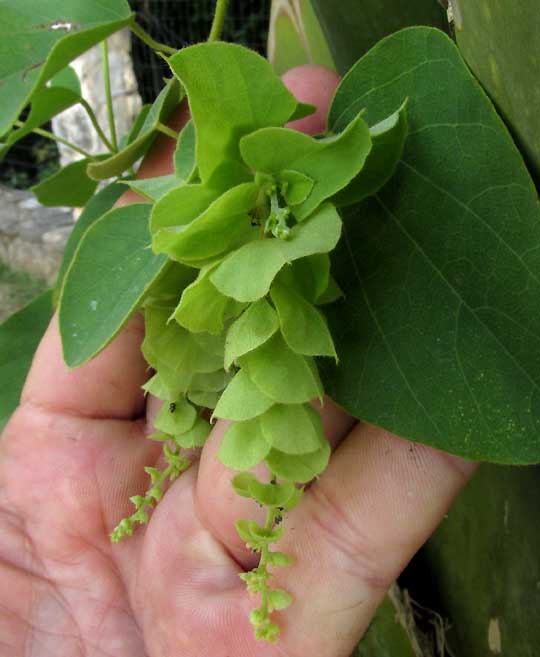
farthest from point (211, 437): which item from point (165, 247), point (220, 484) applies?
point (165, 247)

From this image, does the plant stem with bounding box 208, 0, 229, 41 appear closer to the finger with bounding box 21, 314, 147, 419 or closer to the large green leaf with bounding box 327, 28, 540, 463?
the large green leaf with bounding box 327, 28, 540, 463

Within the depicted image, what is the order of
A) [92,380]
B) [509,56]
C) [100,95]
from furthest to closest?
[100,95] < [92,380] < [509,56]

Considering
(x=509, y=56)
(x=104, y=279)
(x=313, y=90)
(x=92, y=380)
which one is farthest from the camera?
(x=92, y=380)

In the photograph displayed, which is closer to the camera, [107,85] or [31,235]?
[107,85]

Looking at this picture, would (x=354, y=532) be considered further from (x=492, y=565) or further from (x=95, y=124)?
(x=95, y=124)

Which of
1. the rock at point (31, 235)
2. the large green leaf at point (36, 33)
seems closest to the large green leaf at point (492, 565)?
the large green leaf at point (36, 33)

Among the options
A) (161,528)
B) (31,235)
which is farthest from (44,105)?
(31,235)
